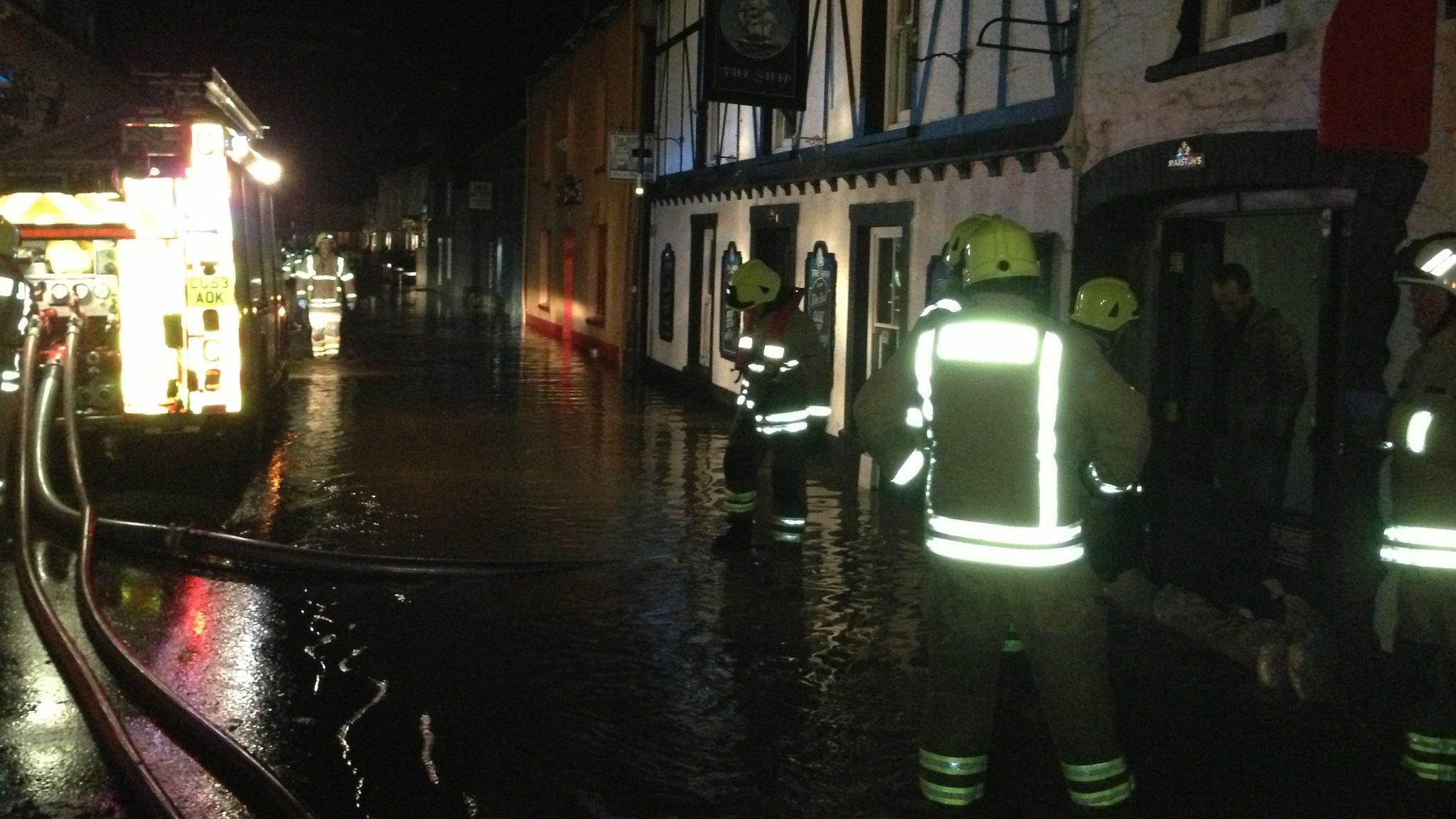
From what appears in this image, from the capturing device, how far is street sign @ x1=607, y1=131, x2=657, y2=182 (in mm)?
22484

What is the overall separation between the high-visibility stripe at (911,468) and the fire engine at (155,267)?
7963mm

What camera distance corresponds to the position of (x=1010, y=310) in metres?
4.93

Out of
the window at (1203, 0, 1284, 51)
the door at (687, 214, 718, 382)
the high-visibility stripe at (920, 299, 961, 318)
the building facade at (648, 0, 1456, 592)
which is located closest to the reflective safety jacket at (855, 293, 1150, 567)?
the high-visibility stripe at (920, 299, 961, 318)

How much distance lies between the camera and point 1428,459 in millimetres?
5461

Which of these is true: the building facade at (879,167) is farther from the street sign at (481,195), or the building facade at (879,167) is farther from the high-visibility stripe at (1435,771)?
the street sign at (481,195)

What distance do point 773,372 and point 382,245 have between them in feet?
256

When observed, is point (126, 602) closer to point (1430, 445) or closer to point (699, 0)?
point (1430, 445)

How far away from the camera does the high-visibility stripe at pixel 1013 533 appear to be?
191 inches

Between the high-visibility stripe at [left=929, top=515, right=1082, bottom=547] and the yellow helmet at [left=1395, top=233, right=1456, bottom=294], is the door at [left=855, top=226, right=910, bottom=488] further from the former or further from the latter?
the high-visibility stripe at [left=929, top=515, right=1082, bottom=547]

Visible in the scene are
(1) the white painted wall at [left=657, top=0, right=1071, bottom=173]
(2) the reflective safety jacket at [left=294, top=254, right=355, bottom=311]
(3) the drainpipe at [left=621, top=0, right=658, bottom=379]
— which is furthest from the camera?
(2) the reflective safety jacket at [left=294, top=254, right=355, bottom=311]

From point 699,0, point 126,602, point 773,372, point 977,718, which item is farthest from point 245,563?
point 699,0

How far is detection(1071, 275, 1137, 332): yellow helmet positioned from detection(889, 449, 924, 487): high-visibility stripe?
6.83 ft

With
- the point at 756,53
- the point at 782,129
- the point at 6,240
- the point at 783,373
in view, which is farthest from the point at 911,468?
the point at 782,129

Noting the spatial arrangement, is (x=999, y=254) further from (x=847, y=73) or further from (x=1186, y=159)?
(x=847, y=73)
